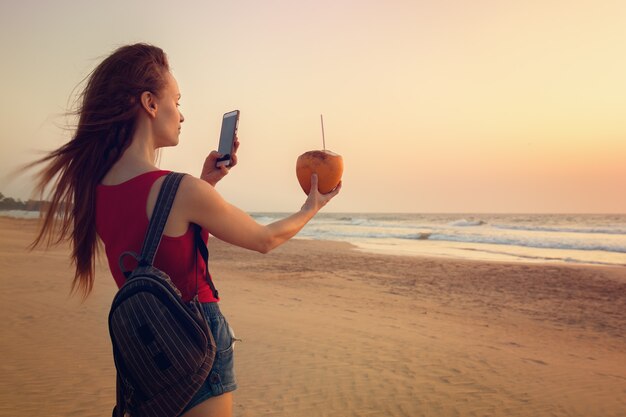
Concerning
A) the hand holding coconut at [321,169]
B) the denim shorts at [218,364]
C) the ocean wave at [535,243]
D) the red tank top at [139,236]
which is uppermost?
the hand holding coconut at [321,169]

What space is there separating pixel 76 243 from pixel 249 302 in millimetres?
8913

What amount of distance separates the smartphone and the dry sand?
12.0ft

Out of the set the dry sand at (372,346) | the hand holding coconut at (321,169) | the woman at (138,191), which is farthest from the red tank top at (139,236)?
the dry sand at (372,346)

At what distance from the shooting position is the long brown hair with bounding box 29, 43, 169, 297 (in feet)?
5.14

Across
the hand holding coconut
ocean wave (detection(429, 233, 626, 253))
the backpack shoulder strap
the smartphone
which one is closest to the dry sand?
the smartphone

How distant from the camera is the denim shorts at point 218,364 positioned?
4.82 ft

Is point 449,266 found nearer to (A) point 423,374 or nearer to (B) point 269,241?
(A) point 423,374

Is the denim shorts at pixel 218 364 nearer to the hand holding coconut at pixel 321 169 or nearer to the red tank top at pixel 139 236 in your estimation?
the red tank top at pixel 139 236

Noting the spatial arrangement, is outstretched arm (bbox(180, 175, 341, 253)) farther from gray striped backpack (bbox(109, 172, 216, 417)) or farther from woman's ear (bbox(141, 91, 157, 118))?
woman's ear (bbox(141, 91, 157, 118))

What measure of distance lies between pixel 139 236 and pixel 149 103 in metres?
0.48

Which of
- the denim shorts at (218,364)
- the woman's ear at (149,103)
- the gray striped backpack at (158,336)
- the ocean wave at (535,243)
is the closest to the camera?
the gray striped backpack at (158,336)

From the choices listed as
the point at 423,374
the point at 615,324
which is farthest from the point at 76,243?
the point at 615,324

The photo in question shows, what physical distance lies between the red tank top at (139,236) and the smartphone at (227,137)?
2.09ft

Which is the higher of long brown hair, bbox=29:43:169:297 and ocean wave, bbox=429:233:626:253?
long brown hair, bbox=29:43:169:297
